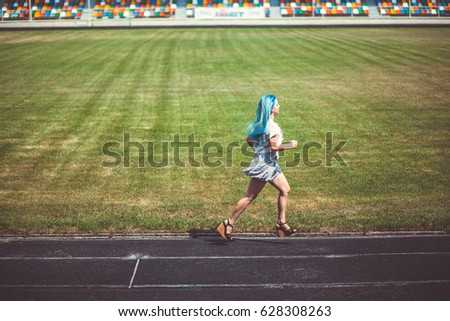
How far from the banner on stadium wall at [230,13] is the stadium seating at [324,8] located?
2.95 meters

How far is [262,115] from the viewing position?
26.7 feet

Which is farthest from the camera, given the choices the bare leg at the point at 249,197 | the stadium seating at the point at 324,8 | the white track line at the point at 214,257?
the stadium seating at the point at 324,8

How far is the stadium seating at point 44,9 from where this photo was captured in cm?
5394

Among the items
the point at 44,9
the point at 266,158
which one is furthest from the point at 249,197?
the point at 44,9

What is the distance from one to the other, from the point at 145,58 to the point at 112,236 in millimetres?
18452

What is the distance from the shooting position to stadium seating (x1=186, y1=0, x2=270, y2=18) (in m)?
53.6

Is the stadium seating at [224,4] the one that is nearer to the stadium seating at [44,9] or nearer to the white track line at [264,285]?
the stadium seating at [44,9]

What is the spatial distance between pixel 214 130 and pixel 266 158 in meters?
6.70

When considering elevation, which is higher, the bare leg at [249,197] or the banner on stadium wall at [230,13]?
the banner on stadium wall at [230,13]

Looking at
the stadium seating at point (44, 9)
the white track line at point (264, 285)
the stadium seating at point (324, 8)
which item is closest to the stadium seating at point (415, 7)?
the stadium seating at point (324, 8)

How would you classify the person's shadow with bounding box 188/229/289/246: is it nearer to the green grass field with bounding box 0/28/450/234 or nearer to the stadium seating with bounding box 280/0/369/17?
the green grass field with bounding box 0/28/450/234

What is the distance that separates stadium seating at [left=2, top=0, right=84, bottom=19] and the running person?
48914 mm
